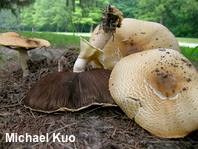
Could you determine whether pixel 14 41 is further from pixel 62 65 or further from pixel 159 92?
pixel 159 92

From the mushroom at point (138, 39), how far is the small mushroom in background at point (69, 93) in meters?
0.53

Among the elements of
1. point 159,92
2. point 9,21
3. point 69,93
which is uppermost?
point 9,21

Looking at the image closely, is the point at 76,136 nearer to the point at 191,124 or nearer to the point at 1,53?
the point at 191,124

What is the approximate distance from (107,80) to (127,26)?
1.05 metres

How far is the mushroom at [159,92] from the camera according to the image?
4.13ft

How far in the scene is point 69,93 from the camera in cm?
151

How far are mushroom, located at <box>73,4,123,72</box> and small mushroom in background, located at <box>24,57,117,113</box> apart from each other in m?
0.35

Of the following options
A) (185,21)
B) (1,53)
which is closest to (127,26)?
(1,53)

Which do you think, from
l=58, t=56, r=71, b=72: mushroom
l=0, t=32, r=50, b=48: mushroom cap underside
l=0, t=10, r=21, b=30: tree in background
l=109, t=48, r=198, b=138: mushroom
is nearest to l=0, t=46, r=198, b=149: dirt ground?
l=109, t=48, r=198, b=138: mushroom

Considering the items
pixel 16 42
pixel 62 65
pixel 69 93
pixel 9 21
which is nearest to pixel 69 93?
pixel 69 93

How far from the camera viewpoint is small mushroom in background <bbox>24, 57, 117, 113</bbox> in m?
1.46

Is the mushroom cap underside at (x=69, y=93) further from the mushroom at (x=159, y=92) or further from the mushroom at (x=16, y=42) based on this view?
the mushroom at (x=16, y=42)

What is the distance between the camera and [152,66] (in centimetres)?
150

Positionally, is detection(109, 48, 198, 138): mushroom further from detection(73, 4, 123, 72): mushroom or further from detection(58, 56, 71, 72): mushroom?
detection(58, 56, 71, 72): mushroom
